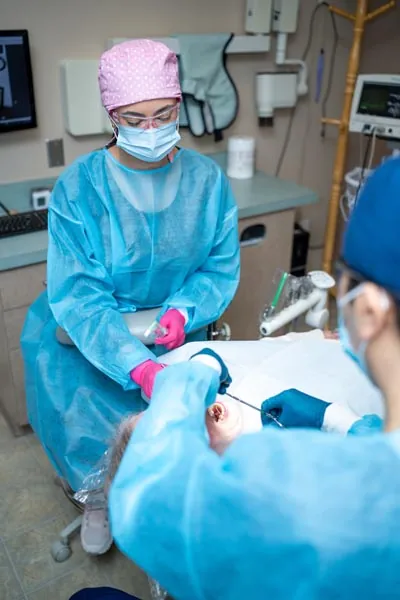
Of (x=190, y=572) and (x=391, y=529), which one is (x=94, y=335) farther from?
(x=391, y=529)

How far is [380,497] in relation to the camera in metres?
0.53

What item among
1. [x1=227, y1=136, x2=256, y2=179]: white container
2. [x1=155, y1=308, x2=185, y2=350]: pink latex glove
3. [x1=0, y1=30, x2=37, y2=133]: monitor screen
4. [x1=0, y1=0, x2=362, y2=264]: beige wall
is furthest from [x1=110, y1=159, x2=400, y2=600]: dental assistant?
[x1=227, y1=136, x2=256, y2=179]: white container

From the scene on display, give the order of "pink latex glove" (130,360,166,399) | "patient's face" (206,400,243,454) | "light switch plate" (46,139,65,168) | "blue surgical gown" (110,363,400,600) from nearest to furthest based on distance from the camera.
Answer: "blue surgical gown" (110,363,400,600), "patient's face" (206,400,243,454), "pink latex glove" (130,360,166,399), "light switch plate" (46,139,65,168)

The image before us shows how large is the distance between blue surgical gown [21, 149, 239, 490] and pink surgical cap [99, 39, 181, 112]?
0.57ft

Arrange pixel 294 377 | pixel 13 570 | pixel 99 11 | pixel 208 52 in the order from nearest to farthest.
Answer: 1. pixel 294 377
2. pixel 13 570
3. pixel 99 11
4. pixel 208 52

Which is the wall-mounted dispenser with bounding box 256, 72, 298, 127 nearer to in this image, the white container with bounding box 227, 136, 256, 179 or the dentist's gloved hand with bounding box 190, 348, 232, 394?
the white container with bounding box 227, 136, 256, 179

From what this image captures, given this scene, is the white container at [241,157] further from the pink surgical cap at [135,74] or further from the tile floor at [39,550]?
the tile floor at [39,550]

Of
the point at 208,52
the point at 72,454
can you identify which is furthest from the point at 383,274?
the point at 208,52

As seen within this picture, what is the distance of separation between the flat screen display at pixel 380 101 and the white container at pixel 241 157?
0.50 metres

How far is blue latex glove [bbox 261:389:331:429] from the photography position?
103cm

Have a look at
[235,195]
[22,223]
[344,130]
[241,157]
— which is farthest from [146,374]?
[344,130]

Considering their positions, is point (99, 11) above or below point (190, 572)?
above

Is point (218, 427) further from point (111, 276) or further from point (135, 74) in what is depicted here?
point (135, 74)

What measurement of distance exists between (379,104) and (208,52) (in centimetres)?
74
